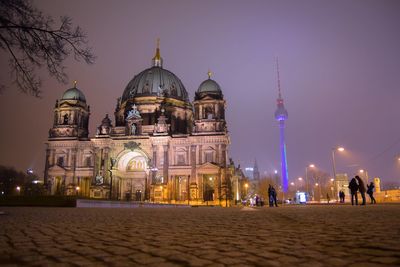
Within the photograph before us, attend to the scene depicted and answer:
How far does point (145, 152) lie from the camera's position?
223 feet

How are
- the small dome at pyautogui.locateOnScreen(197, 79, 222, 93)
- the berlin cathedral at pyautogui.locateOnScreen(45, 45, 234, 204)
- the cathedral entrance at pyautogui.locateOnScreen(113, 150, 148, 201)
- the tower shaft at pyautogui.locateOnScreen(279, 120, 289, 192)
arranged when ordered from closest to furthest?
the berlin cathedral at pyautogui.locateOnScreen(45, 45, 234, 204) → the cathedral entrance at pyautogui.locateOnScreen(113, 150, 148, 201) → the small dome at pyautogui.locateOnScreen(197, 79, 222, 93) → the tower shaft at pyautogui.locateOnScreen(279, 120, 289, 192)

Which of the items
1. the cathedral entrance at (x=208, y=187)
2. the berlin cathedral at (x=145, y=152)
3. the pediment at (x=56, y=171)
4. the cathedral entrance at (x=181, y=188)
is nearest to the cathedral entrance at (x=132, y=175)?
the berlin cathedral at (x=145, y=152)

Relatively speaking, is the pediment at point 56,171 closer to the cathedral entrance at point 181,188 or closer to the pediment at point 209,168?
the cathedral entrance at point 181,188

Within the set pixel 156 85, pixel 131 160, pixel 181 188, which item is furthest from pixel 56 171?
pixel 156 85

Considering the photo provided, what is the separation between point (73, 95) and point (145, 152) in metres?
24.1

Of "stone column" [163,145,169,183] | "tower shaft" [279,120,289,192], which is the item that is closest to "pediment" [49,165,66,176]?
"stone column" [163,145,169,183]

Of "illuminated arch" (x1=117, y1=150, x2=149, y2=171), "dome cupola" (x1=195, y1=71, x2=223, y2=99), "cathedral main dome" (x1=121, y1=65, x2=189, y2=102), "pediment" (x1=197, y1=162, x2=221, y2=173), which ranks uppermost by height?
"cathedral main dome" (x1=121, y1=65, x2=189, y2=102)

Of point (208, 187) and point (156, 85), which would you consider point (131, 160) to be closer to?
point (208, 187)

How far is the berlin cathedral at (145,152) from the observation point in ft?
212

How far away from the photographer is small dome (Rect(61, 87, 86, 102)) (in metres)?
76.7

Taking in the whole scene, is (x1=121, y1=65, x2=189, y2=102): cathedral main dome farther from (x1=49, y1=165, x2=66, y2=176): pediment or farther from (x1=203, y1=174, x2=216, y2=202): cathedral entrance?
(x1=203, y1=174, x2=216, y2=202): cathedral entrance

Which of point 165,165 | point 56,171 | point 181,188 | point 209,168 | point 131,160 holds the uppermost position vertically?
point 131,160

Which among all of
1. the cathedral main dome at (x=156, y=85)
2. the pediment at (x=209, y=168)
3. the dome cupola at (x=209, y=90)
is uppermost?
the cathedral main dome at (x=156, y=85)

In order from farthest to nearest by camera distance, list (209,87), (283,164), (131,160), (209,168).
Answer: (283,164), (209,87), (131,160), (209,168)
